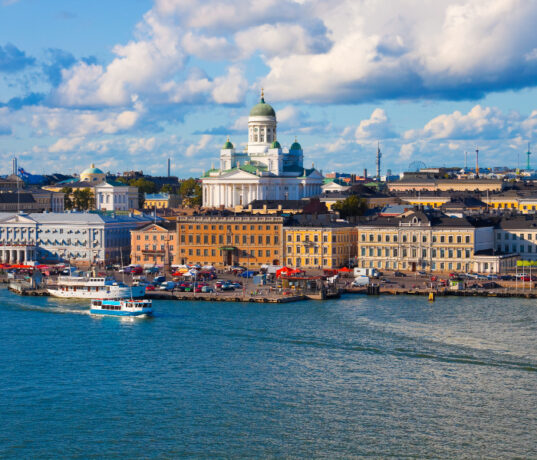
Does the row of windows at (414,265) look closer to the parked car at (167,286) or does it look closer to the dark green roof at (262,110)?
the parked car at (167,286)

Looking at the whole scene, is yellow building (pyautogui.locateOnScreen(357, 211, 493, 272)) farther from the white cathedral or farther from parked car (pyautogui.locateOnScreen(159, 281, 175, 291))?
the white cathedral

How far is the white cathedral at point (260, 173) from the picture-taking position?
10275cm

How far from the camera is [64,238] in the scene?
7138 cm

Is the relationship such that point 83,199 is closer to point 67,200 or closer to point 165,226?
point 67,200

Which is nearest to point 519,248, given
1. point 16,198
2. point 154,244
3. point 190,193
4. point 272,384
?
point 154,244

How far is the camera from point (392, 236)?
6344 cm

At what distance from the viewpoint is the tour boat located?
46938mm

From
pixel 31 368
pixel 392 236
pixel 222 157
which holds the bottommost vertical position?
pixel 31 368

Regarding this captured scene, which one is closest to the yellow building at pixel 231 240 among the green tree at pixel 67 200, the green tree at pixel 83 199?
the green tree at pixel 83 199

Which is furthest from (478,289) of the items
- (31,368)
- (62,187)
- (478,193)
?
(62,187)

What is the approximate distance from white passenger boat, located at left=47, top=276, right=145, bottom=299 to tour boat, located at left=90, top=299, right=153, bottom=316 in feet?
9.53

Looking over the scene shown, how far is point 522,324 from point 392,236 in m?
20.4

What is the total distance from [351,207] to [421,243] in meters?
19.2

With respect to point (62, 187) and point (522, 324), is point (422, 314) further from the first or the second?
point (62, 187)
